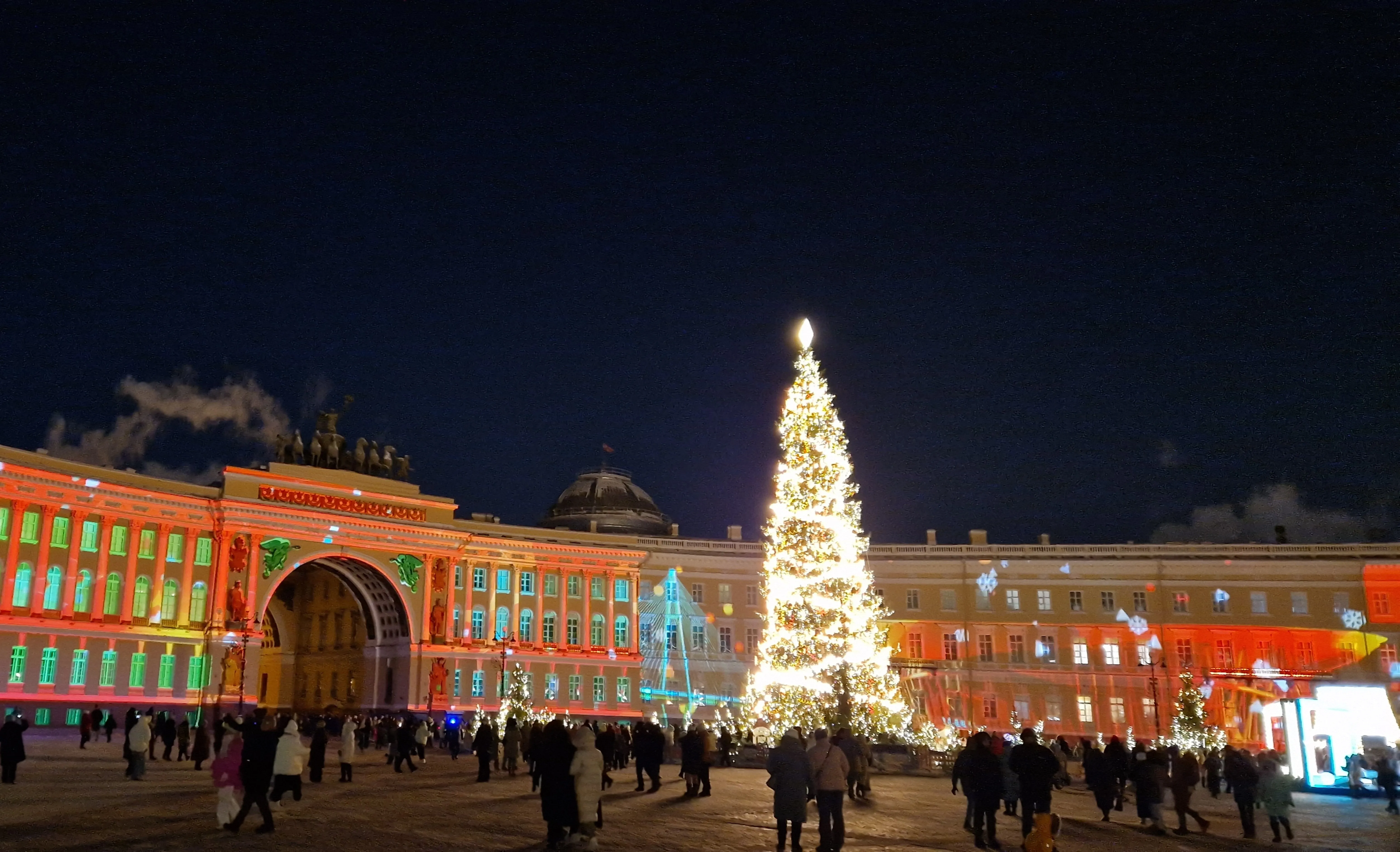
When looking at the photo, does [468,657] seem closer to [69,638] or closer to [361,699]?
[361,699]

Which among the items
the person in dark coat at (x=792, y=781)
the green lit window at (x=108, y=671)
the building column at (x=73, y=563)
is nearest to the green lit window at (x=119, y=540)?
the building column at (x=73, y=563)

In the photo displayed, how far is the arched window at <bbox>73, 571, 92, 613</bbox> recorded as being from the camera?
54438 millimetres

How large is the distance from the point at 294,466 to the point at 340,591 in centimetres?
1483

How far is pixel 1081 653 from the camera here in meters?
72.2

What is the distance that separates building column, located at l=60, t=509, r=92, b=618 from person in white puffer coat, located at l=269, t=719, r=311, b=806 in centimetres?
4228

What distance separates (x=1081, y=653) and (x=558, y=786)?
62.7 m

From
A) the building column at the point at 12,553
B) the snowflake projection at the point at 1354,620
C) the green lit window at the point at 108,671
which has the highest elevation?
the building column at the point at 12,553

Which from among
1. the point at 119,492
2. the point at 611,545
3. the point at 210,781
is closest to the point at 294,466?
the point at 119,492

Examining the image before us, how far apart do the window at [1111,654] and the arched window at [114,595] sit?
54.0m

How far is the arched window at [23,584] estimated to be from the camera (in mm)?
52219

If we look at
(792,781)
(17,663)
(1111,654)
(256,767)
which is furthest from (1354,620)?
(17,663)

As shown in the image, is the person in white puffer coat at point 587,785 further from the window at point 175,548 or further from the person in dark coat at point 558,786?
the window at point 175,548

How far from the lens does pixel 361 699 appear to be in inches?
2852

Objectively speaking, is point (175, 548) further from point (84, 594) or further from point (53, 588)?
point (53, 588)
